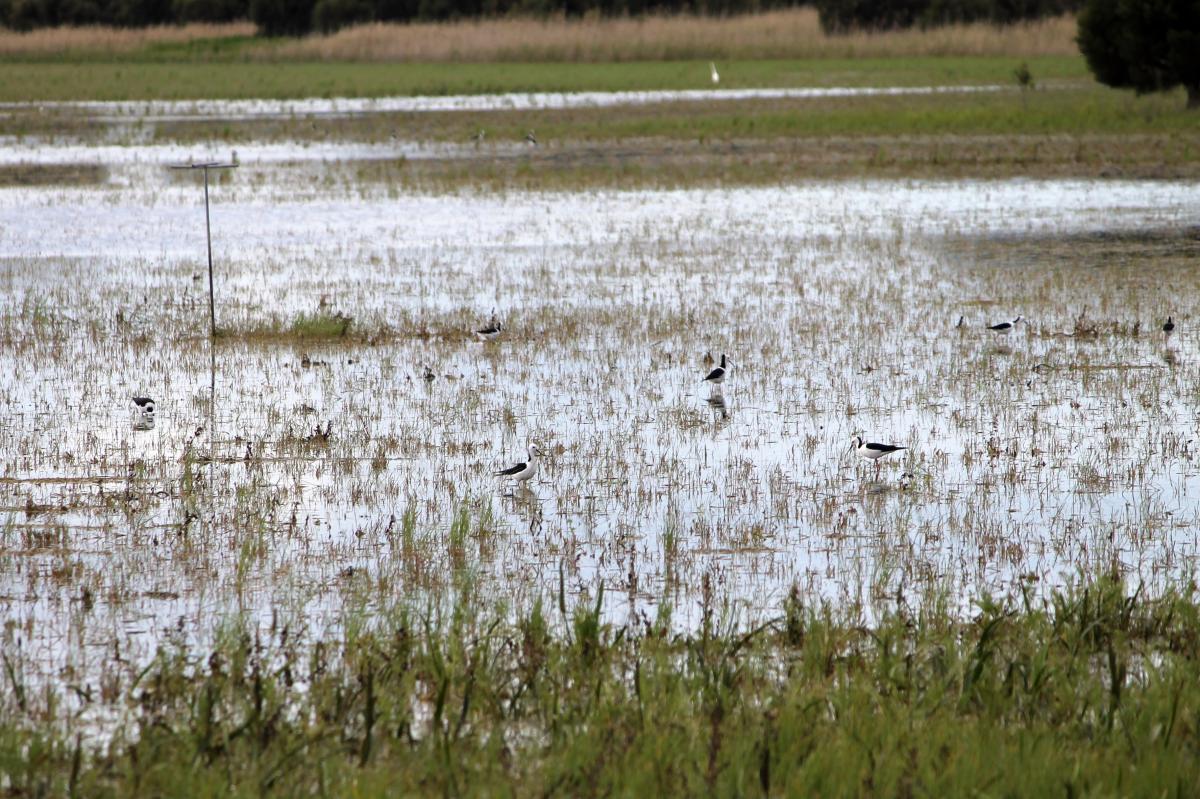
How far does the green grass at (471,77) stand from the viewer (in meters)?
46.8

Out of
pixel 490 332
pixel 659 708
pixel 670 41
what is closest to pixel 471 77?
pixel 670 41

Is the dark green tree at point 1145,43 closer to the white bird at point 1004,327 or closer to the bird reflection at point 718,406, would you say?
the white bird at point 1004,327

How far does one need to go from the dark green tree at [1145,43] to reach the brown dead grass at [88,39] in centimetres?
4544

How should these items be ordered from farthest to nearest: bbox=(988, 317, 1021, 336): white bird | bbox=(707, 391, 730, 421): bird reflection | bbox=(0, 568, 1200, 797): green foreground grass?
bbox=(988, 317, 1021, 336): white bird → bbox=(707, 391, 730, 421): bird reflection → bbox=(0, 568, 1200, 797): green foreground grass

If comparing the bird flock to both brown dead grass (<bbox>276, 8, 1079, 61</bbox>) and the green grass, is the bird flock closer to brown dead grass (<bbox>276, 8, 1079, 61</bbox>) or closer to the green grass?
the green grass

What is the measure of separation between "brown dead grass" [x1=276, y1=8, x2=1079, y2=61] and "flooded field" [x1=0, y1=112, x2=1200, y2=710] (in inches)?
1451

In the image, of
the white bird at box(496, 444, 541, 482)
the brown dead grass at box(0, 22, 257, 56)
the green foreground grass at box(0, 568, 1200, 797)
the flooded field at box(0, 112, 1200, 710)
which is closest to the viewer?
the green foreground grass at box(0, 568, 1200, 797)

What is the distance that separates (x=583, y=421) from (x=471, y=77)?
42.0 metres

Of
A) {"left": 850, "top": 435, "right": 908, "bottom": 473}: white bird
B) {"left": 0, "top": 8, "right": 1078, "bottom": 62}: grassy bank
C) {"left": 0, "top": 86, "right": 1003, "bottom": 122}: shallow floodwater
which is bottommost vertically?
{"left": 0, "top": 86, "right": 1003, "bottom": 122}: shallow floodwater

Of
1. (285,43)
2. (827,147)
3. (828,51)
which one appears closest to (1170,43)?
(827,147)

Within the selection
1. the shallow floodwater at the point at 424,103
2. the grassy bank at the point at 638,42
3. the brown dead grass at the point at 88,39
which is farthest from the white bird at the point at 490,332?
the brown dead grass at the point at 88,39

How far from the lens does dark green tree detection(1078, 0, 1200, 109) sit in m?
33.3

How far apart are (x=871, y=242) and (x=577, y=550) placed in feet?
43.1

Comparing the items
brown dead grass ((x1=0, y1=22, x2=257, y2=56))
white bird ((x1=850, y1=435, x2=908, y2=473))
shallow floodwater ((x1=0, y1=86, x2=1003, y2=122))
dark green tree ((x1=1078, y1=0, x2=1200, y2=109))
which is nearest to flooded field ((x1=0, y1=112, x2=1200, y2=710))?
white bird ((x1=850, y1=435, x2=908, y2=473))
